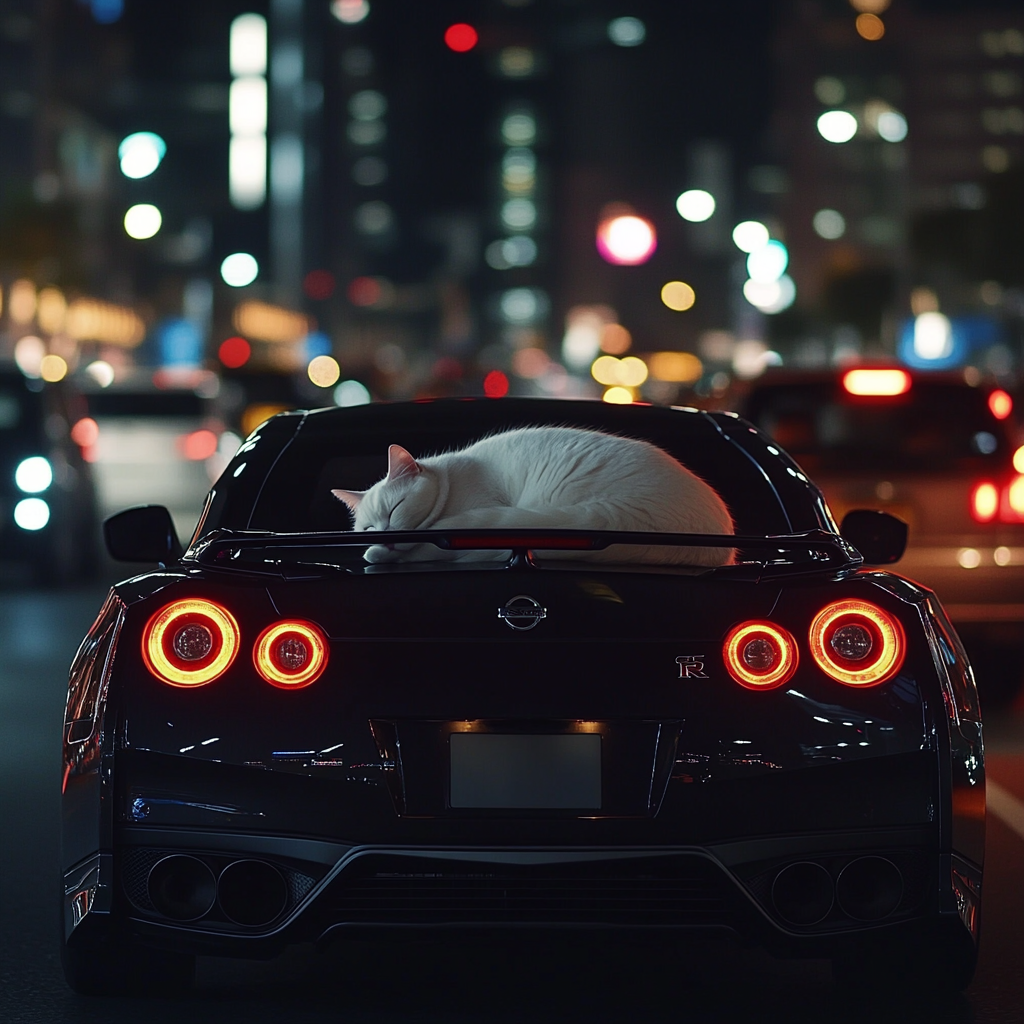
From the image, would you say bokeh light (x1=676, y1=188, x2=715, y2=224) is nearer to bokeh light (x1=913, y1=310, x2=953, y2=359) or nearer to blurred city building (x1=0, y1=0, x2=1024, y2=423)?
blurred city building (x1=0, y1=0, x2=1024, y2=423)

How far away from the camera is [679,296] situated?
97.6 ft

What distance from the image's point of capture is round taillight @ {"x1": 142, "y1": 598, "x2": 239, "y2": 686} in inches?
171

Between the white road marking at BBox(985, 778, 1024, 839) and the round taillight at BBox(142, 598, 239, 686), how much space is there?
3628 mm

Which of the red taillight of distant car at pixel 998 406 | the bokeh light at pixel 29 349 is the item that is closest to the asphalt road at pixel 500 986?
the red taillight of distant car at pixel 998 406

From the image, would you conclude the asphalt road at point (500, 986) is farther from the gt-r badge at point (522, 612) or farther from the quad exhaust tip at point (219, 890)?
the gt-r badge at point (522, 612)

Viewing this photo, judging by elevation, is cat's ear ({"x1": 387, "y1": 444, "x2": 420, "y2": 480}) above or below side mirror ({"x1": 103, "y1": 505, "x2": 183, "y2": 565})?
above

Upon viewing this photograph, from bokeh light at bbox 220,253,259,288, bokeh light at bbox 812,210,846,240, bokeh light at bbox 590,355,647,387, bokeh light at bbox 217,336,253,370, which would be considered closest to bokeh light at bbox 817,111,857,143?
bokeh light at bbox 220,253,259,288

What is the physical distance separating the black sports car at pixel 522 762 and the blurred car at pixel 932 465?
6.09 meters

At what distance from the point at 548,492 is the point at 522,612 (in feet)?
3.14

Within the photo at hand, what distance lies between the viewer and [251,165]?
623 feet

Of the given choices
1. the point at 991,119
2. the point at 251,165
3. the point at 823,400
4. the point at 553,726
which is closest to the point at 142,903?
the point at 553,726

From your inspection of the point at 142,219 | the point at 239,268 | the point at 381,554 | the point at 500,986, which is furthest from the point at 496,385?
the point at 381,554

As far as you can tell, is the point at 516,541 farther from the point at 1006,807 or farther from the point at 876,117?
the point at 876,117

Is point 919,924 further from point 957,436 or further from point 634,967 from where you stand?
point 957,436
